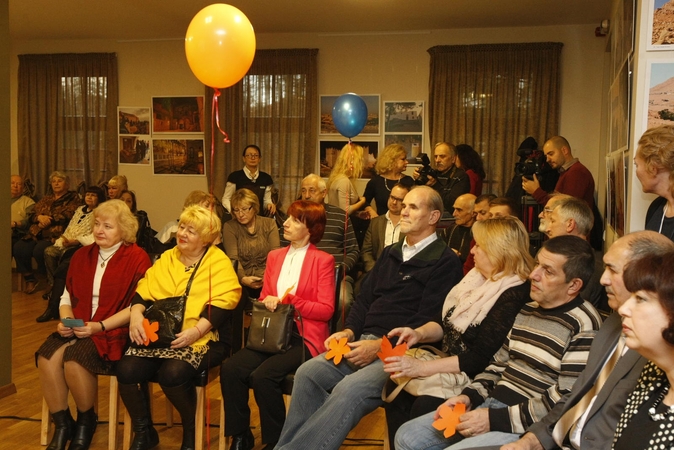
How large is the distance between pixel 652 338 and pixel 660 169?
117 centimetres

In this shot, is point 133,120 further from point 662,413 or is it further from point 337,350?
point 662,413

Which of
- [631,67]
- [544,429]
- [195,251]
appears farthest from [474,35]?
[544,429]

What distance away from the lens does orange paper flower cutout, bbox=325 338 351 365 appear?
3211mm

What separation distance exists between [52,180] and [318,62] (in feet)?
11.3

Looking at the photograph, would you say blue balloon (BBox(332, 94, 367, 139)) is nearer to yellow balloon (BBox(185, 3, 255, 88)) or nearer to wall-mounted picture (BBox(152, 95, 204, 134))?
yellow balloon (BBox(185, 3, 255, 88))

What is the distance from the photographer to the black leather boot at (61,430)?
11.6 ft

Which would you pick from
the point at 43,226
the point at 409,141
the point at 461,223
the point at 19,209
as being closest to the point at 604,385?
the point at 461,223

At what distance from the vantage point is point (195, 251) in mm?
3674

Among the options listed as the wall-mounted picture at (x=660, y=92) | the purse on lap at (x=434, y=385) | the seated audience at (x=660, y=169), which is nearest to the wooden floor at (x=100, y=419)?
the purse on lap at (x=434, y=385)

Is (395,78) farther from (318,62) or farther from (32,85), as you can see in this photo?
(32,85)

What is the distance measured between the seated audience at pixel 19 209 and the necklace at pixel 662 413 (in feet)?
25.8

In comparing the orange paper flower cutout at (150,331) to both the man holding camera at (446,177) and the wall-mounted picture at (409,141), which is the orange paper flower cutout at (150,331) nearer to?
the man holding camera at (446,177)

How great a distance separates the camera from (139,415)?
11.5ft

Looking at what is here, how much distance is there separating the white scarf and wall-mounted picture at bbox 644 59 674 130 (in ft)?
3.16
